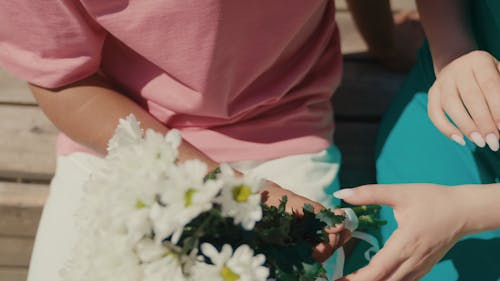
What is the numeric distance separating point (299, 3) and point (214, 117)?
0.23m

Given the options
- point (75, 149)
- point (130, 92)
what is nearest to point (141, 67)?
point (130, 92)

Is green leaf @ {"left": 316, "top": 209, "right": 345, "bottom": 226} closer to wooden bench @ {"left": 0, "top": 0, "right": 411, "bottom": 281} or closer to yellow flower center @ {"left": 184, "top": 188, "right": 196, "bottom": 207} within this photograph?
yellow flower center @ {"left": 184, "top": 188, "right": 196, "bottom": 207}

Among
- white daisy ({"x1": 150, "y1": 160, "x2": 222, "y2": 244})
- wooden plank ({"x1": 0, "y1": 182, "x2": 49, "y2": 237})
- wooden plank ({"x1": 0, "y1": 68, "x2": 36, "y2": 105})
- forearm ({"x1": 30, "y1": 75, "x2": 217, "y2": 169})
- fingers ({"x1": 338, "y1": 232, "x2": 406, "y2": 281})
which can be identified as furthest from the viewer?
wooden plank ({"x1": 0, "y1": 68, "x2": 36, "y2": 105})

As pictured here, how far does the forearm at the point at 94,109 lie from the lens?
1.09 meters

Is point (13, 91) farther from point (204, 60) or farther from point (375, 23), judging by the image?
point (375, 23)

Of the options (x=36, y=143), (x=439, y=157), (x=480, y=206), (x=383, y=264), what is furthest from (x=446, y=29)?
(x=36, y=143)

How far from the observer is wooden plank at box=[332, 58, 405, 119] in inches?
61.0

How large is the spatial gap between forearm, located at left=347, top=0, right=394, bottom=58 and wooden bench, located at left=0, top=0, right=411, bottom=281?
0.06 meters

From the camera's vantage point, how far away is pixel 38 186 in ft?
4.68

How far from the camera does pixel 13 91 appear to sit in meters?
1.53

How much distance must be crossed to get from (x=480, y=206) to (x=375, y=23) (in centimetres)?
69

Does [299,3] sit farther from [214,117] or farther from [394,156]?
[394,156]

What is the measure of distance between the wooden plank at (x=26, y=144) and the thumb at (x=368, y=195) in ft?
2.48

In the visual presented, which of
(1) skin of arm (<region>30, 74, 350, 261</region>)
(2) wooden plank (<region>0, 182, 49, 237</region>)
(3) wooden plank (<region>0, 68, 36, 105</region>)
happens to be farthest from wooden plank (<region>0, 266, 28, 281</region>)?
(1) skin of arm (<region>30, 74, 350, 261</region>)
